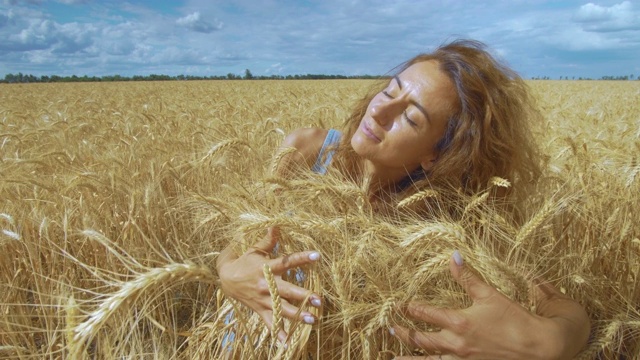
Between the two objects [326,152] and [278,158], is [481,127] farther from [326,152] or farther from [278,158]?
[278,158]

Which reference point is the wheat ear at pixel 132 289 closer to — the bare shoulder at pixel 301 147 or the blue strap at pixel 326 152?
the bare shoulder at pixel 301 147

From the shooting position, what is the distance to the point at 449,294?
1228 mm

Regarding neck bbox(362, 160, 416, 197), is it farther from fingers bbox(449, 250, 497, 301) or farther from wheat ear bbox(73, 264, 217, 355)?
wheat ear bbox(73, 264, 217, 355)

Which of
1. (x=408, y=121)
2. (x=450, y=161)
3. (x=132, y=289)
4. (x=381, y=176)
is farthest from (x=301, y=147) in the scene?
(x=132, y=289)

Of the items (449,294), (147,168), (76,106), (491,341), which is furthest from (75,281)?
(76,106)

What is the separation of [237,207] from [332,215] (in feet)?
1.06

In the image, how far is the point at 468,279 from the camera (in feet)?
3.59

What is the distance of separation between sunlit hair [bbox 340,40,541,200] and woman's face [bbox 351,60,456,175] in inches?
2.2

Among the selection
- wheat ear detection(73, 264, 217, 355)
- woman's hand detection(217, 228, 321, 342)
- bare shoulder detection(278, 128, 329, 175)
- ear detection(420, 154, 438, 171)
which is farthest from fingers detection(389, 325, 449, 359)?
bare shoulder detection(278, 128, 329, 175)

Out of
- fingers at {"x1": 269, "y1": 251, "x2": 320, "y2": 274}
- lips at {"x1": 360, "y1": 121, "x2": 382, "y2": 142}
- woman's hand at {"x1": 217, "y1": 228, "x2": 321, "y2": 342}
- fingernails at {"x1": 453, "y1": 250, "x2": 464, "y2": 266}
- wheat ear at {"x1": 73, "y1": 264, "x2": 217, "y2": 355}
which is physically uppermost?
lips at {"x1": 360, "y1": 121, "x2": 382, "y2": 142}

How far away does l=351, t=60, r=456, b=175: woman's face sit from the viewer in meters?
1.73

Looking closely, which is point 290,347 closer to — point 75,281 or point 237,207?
point 237,207

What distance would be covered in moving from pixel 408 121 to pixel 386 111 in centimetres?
10

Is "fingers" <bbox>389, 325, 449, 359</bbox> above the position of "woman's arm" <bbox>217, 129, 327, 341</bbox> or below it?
below
